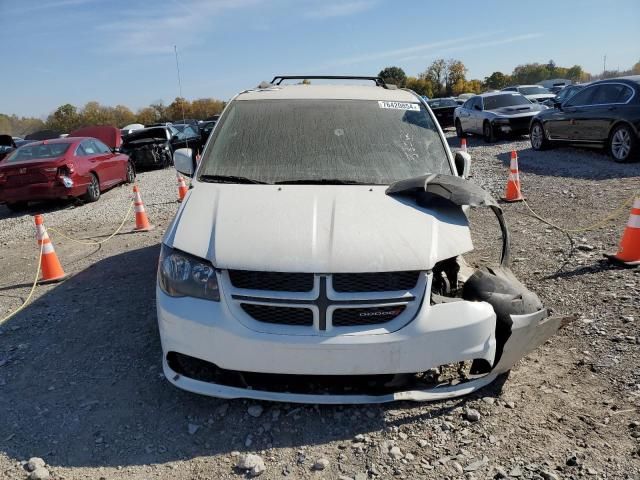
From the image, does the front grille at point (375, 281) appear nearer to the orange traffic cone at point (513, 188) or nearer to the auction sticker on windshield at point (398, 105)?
the auction sticker on windshield at point (398, 105)

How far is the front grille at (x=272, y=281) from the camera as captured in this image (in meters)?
2.66

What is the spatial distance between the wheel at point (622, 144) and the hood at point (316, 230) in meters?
8.79

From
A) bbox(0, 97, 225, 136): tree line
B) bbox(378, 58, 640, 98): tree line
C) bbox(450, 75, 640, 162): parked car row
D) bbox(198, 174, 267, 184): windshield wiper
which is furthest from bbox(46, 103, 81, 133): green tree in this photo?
bbox(198, 174, 267, 184): windshield wiper

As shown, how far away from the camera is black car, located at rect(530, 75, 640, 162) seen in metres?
10.1

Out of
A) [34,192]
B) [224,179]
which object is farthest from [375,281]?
[34,192]

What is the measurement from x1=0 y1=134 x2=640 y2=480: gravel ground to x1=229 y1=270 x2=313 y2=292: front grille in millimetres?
796

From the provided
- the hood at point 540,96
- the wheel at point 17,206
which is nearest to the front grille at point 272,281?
the wheel at point 17,206

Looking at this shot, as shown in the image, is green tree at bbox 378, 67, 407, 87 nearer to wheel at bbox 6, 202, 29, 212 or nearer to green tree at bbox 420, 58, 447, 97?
green tree at bbox 420, 58, 447, 97

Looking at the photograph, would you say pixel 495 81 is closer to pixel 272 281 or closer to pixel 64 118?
→ pixel 64 118

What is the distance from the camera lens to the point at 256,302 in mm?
2670

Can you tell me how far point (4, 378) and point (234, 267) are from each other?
7.32ft

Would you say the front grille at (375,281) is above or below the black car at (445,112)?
below

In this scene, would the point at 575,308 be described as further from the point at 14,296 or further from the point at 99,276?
the point at 14,296

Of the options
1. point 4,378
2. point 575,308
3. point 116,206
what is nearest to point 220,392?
point 4,378
